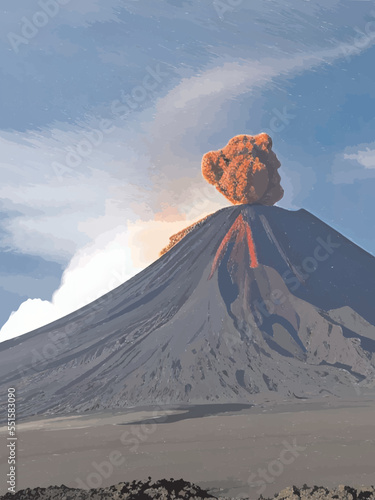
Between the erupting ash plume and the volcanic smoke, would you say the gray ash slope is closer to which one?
the volcanic smoke

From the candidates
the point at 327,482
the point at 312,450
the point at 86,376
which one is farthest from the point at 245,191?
the point at 327,482

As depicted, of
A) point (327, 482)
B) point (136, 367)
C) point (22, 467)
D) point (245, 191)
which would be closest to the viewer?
point (327, 482)

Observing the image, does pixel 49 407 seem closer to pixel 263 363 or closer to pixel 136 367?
pixel 136 367

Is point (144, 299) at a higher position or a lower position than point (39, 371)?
higher

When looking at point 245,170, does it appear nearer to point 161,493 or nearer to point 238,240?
point 238,240

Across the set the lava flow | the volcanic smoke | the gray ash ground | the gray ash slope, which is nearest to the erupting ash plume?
the volcanic smoke

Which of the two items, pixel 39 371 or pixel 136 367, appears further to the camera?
pixel 39 371

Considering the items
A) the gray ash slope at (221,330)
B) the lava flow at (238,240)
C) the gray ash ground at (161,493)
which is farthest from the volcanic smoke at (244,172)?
the gray ash ground at (161,493)
